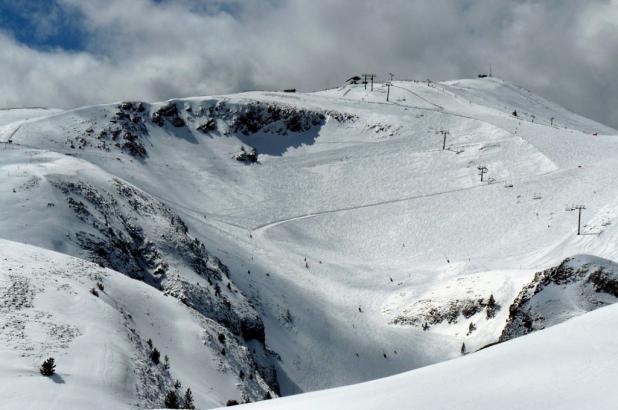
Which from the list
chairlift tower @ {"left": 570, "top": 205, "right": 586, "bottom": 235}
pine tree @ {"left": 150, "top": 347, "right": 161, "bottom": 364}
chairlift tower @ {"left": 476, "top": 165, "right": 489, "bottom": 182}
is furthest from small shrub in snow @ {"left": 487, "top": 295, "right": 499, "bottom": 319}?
pine tree @ {"left": 150, "top": 347, "right": 161, "bottom": 364}

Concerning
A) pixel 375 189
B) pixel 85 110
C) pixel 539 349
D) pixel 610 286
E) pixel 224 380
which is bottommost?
pixel 224 380

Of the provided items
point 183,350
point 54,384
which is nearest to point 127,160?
point 183,350

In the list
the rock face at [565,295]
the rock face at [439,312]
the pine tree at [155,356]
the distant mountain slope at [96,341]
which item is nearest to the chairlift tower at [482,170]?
the rock face at [439,312]

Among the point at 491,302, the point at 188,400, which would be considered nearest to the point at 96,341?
the point at 188,400

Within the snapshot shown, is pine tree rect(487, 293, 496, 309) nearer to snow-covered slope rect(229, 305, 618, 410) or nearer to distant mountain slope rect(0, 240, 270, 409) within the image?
distant mountain slope rect(0, 240, 270, 409)

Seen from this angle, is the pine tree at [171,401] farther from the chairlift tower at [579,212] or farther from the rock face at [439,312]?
the chairlift tower at [579,212]

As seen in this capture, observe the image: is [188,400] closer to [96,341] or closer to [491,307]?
[96,341]

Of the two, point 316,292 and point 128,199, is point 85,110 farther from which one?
point 316,292
